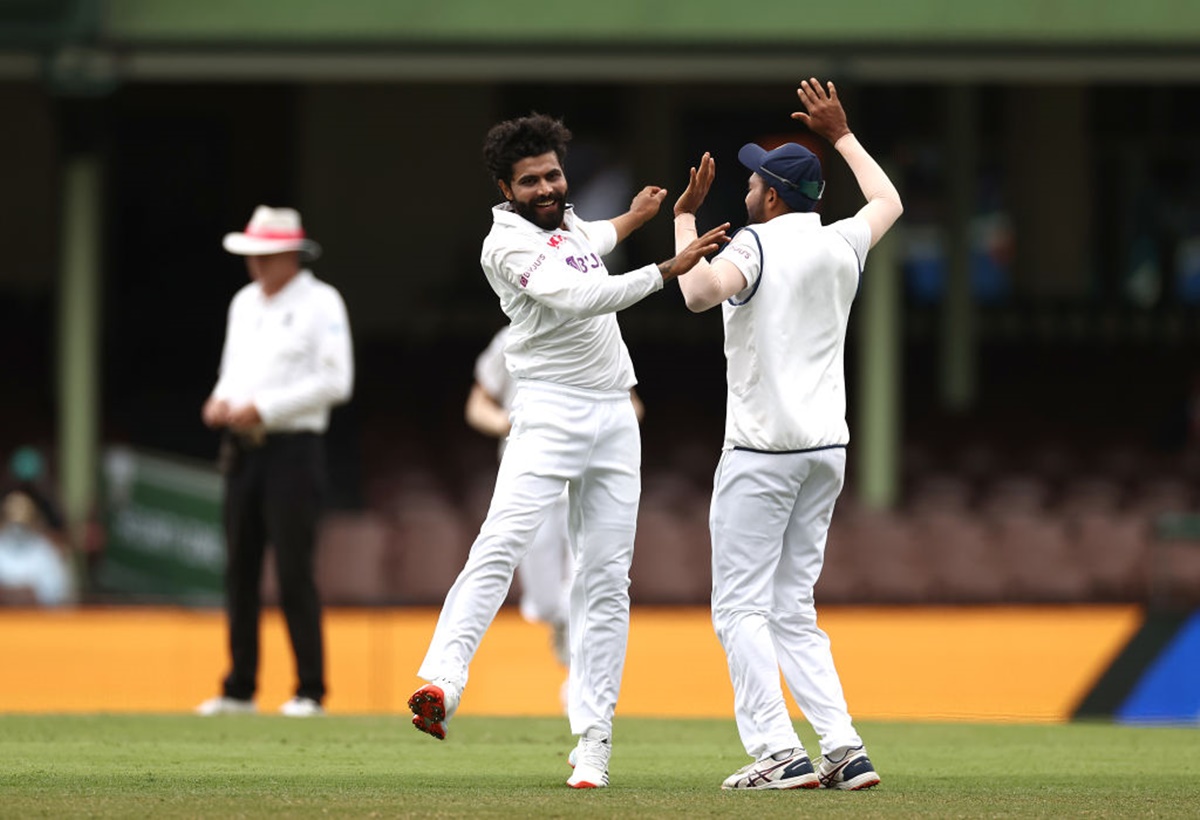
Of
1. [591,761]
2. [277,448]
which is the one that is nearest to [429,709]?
[591,761]

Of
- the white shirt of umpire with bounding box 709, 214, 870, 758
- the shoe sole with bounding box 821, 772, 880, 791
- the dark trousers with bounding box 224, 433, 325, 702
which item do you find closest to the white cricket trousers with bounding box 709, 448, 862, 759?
the white shirt of umpire with bounding box 709, 214, 870, 758

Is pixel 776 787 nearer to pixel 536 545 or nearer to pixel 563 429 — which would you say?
pixel 563 429

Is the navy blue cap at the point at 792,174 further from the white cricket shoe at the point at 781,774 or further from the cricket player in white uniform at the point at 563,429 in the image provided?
the white cricket shoe at the point at 781,774

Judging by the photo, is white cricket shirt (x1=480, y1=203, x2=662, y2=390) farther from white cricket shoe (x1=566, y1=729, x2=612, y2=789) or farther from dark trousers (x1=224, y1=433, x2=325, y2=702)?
dark trousers (x1=224, y1=433, x2=325, y2=702)

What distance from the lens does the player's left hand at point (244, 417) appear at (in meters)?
10.1

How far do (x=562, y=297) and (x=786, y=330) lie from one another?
72cm

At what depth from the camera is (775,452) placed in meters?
7.11

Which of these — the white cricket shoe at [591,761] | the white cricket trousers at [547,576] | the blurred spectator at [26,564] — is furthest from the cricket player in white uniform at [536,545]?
the blurred spectator at [26,564]

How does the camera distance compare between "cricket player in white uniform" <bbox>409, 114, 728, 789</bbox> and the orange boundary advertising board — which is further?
the orange boundary advertising board

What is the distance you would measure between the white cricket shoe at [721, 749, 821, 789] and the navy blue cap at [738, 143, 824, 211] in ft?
5.72

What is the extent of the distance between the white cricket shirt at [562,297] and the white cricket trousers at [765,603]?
1.79ft

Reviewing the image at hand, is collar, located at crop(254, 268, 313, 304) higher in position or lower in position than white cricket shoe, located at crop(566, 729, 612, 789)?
higher

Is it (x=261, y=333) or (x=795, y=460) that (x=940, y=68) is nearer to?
(x=261, y=333)

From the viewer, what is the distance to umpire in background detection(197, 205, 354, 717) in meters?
10.2
